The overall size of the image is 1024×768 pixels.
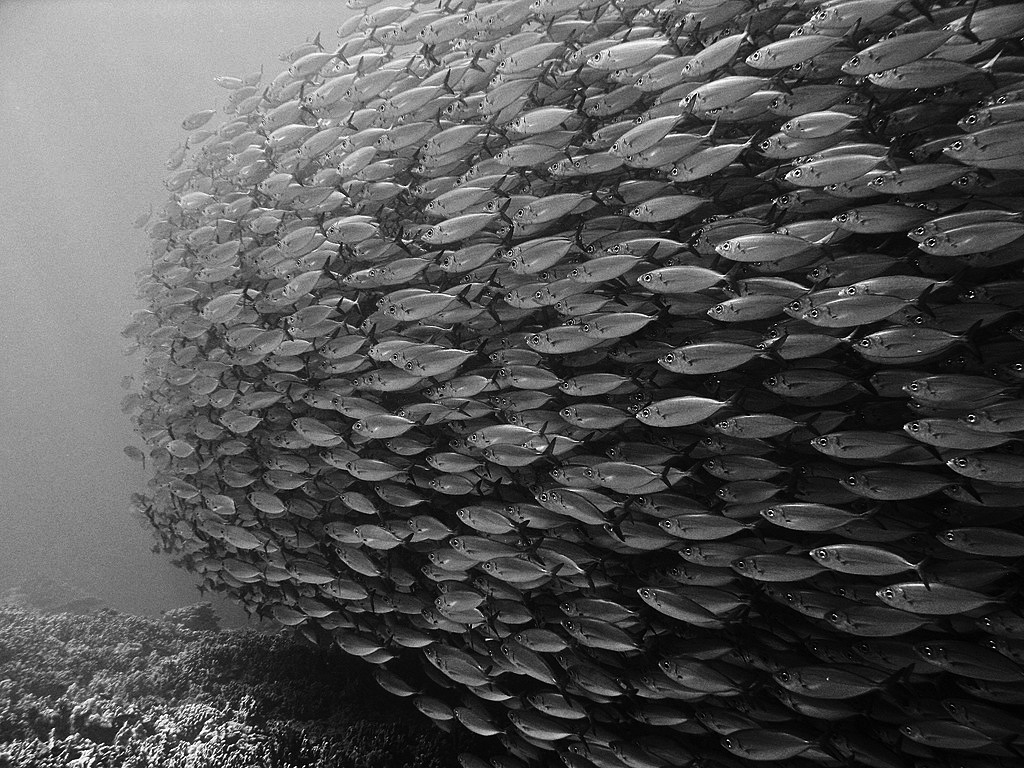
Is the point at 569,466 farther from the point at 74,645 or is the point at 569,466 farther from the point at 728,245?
the point at 74,645

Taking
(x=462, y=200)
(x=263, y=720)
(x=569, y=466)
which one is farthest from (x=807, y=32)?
(x=263, y=720)

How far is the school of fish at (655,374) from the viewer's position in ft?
7.76

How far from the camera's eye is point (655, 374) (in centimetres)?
314

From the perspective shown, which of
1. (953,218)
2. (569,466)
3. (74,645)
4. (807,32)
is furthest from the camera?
(74,645)

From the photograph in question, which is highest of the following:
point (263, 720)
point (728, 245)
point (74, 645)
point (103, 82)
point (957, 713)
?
point (103, 82)

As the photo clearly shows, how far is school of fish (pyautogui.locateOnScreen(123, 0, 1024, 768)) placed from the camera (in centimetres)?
237

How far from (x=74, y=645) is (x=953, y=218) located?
810 cm

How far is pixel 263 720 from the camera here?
4.05 m

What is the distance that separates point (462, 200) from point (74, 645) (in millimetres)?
6291

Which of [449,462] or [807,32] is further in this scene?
[449,462]

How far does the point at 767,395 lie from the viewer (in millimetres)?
2963

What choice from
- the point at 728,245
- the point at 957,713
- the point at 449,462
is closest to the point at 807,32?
the point at 728,245

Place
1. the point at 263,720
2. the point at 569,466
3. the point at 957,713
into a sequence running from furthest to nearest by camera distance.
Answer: the point at 263,720, the point at 569,466, the point at 957,713

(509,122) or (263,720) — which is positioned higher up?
(509,122)
